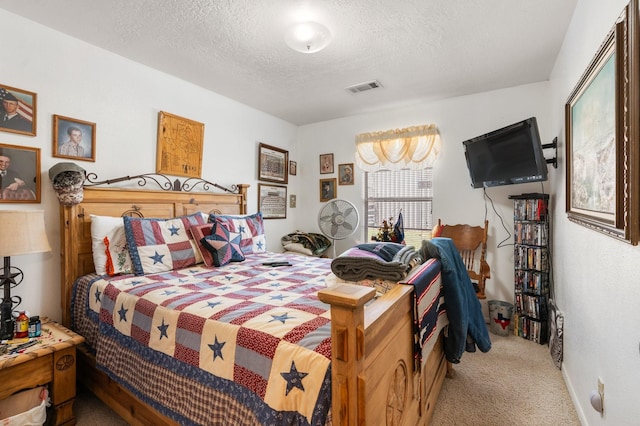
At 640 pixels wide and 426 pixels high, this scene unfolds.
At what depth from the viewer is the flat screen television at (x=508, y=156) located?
8.06 ft

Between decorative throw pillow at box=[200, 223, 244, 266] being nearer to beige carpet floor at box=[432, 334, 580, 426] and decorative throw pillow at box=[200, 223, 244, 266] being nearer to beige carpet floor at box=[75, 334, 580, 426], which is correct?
beige carpet floor at box=[75, 334, 580, 426]

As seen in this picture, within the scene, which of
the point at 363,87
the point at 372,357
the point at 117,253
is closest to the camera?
the point at 372,357

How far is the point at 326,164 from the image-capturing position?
14.1 feet

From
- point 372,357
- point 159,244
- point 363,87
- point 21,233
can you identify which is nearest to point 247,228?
point 159,244

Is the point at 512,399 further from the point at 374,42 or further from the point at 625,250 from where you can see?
the point at 374,42

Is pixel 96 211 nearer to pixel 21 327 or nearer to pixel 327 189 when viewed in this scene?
pixel 21 327

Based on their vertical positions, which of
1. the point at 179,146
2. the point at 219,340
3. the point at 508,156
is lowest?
the point at 219,340

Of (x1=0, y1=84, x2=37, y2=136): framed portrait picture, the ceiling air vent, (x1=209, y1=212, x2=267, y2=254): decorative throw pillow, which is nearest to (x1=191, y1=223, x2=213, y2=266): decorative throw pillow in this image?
(x1=209, y1=212, x2=267, y2=254): decorative throw pillow

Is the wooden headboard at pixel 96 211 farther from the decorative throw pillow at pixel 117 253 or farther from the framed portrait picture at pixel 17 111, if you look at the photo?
the framed portrait picture at pixel 17 111

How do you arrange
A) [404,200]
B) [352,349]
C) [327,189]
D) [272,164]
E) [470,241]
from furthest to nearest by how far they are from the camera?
[327,189], [272,164], [404,200], [470,241], [352,349]

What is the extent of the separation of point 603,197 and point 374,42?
1.78m

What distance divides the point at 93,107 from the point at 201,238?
4.33 ft

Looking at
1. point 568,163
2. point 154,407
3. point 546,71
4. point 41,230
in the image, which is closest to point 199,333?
point 154,407

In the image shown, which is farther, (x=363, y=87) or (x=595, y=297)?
(x=363, y=87)
